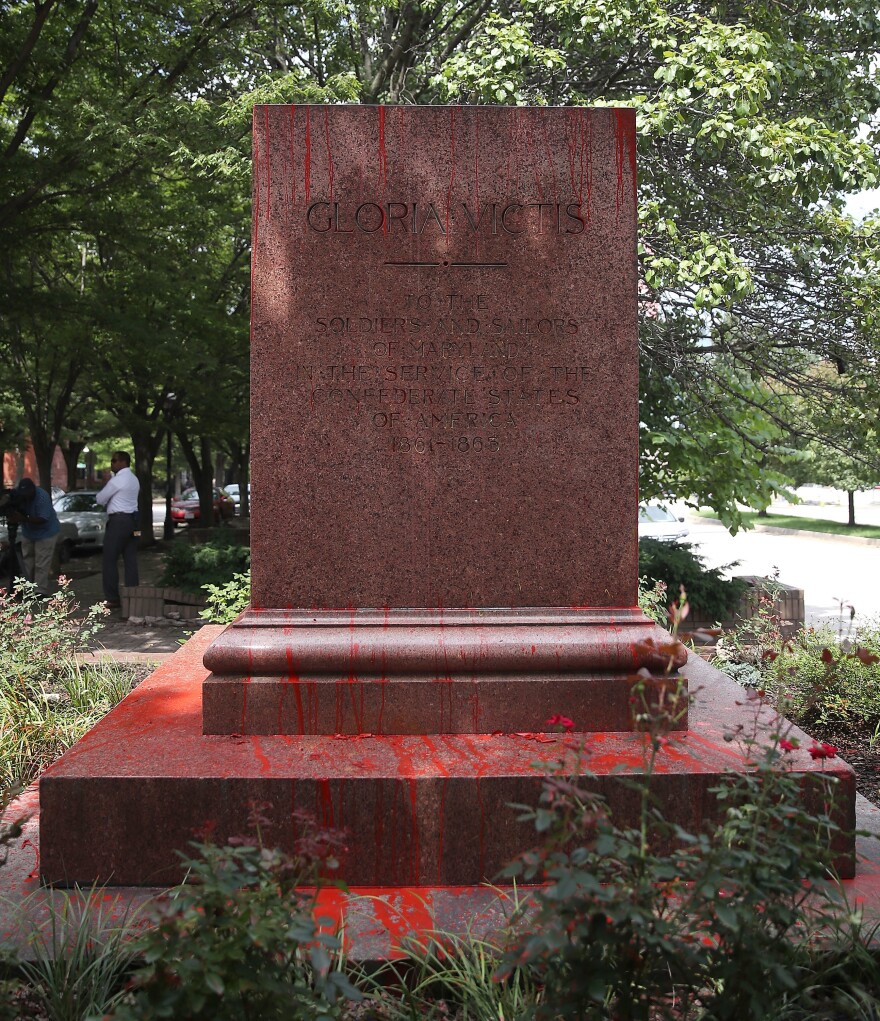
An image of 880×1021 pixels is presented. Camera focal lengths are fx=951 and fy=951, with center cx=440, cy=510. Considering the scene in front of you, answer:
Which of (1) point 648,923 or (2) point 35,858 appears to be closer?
(1) point 648,923

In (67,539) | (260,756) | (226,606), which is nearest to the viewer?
(260,756)

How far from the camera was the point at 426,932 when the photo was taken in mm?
3098

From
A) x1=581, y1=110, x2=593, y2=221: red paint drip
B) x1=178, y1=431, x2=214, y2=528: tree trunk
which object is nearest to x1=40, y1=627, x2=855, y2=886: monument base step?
x1=581, y1=110, x2=593, y2=221: red paint drip

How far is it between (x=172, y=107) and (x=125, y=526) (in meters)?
5.70

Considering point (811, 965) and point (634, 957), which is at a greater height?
point (634, 957)

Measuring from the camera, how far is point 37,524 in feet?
45.6

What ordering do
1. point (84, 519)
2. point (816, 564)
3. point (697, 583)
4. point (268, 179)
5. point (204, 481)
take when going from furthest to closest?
point (204, 481) < point (84, 519) < point (816, 564) < point (697, 583) < point (268, 179)

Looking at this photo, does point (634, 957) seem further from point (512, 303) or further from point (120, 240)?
point (120, 240)

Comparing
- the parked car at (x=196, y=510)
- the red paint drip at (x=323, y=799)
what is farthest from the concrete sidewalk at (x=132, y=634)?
the parked car at (x=196, y=510)

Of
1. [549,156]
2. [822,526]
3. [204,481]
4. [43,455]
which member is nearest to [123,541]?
[549,156]

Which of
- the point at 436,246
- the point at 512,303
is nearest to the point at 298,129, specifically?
the point at 436,246

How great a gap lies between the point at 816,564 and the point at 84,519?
1786 cm

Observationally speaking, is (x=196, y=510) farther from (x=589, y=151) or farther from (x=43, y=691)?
(x=589, y=151)

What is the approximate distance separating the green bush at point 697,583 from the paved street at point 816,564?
40 centimetres
